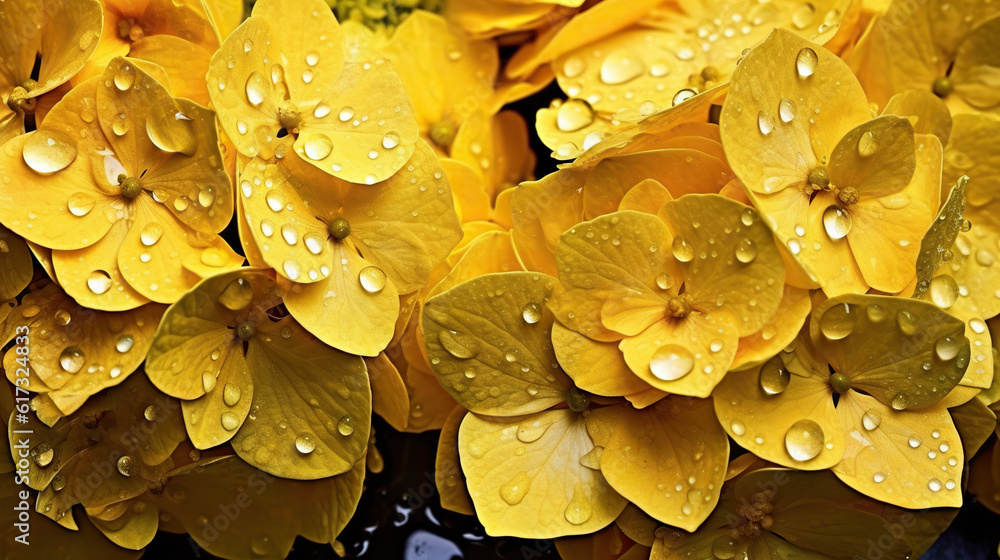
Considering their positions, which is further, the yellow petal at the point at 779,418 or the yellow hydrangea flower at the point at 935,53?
the yellow hydrangea flower at the point at 935,53

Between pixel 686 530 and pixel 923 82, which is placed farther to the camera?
pixel 923 82

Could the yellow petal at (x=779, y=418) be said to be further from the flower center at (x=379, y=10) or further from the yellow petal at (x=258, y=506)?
the flower center at (x=379, y=10)

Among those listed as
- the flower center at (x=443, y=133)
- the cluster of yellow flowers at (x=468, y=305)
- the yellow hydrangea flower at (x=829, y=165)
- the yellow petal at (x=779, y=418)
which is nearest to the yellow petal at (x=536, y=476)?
the cluster of yellow flowers at (x=468, y=305)

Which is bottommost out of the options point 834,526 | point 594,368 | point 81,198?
point 834,526

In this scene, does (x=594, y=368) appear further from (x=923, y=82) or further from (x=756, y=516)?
(x=923, y=82)

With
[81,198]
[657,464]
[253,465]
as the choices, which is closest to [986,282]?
[657,464]

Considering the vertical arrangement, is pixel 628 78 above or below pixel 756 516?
above
